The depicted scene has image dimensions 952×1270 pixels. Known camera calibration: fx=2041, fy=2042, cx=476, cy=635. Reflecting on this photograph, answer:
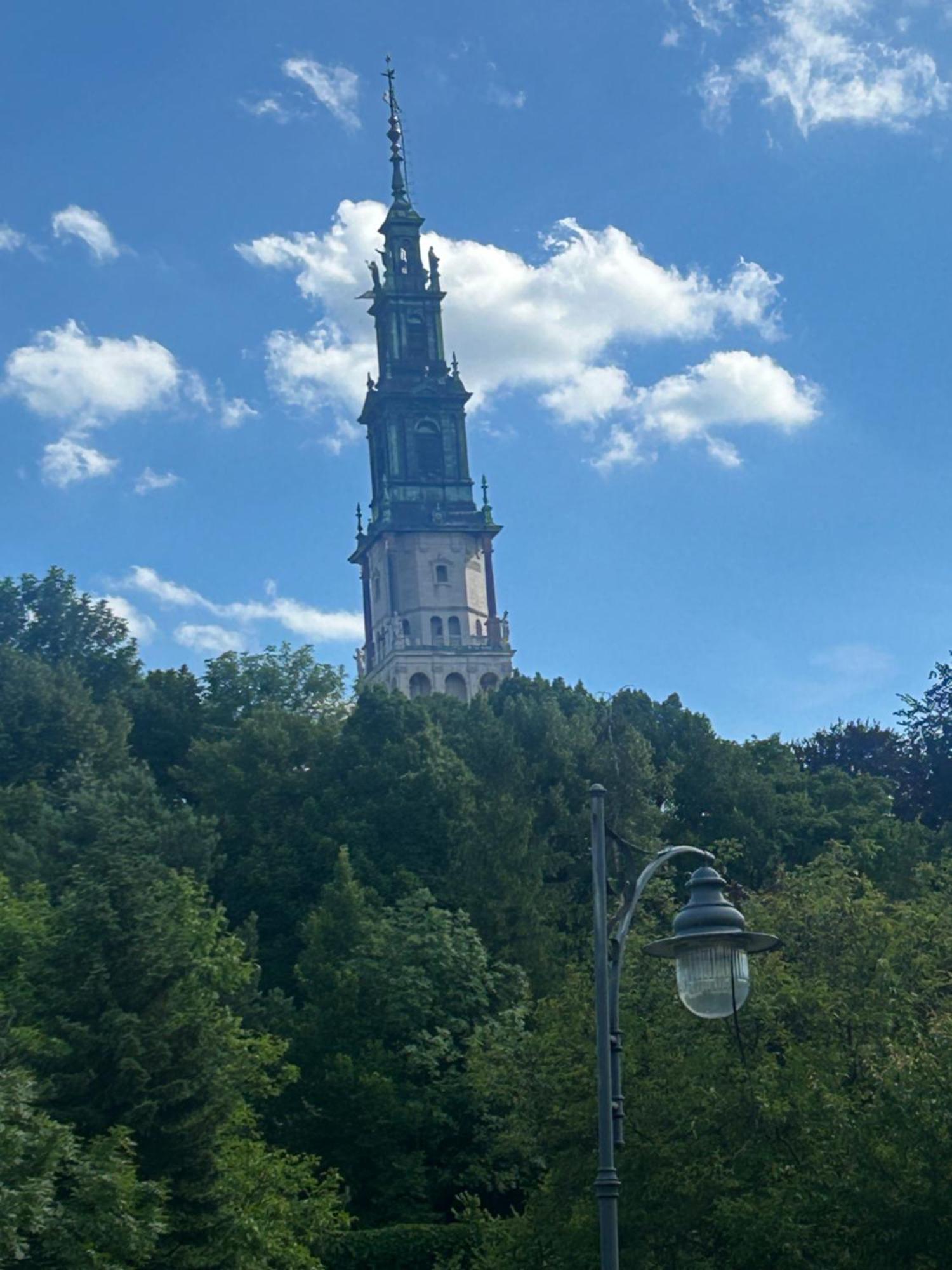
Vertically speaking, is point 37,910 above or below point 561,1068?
above

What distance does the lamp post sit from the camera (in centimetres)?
1777

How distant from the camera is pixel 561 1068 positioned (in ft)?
150

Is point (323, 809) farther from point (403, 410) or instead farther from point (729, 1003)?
point (403, 410)

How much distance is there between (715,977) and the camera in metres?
17.8

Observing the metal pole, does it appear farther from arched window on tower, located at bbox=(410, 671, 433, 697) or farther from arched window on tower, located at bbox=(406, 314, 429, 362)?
arched window on tower, located at bbox=(406, 314, 429, 362)

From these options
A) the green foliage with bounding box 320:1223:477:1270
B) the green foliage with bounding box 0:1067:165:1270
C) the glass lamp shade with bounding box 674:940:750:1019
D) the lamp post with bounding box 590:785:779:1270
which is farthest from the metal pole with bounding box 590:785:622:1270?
the green foliage with bounding box 320:1223:477:1270

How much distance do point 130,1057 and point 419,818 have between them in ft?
92.9

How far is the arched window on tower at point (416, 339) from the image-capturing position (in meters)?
139

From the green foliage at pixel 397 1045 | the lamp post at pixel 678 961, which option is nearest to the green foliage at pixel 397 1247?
the green foliage at pixel 397 1045

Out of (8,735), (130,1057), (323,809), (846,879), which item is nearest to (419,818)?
(323,809)

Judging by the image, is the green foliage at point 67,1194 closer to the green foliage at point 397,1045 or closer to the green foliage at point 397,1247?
the green foliage at point 397,1247

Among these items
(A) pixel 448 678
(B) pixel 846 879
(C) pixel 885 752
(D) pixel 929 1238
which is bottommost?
(D) pixel 929 1238

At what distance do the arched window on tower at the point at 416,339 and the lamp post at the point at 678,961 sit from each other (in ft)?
398

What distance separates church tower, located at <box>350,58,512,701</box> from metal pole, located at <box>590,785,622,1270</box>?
110 meters
